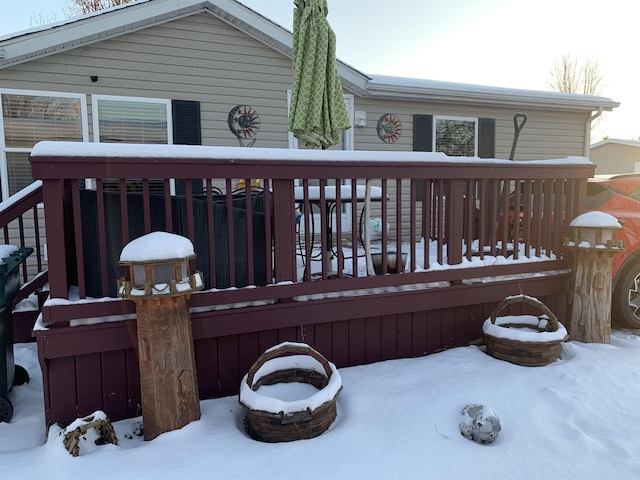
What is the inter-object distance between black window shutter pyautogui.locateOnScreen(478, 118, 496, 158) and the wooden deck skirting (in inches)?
164

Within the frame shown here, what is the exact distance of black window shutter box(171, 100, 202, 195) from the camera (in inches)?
214

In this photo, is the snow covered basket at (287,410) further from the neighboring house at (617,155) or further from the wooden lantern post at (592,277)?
the neighboring house at (617,155)

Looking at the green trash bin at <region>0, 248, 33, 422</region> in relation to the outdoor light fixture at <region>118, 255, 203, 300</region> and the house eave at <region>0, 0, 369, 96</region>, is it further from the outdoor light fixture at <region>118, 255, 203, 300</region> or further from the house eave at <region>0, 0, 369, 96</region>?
the house eave at <region>0, 0, 369, 96</region>

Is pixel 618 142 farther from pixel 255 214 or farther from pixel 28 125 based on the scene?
pixel 28 125

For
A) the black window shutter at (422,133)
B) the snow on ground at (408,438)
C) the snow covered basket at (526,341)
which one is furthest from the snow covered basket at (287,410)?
the black window shutter at (422,133)

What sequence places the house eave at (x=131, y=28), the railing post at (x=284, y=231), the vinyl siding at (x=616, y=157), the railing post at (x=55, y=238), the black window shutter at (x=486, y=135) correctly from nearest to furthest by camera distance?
the railing post at (x=55, y=238)
the railing post at (x=284, y=231)
the house eave at (x=131, y=28)
the black window shutter at (x=486, y=135)
the vinyl siding at (x=616, y=157)

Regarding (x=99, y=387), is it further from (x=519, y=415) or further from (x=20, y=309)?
(x=519, y=415)

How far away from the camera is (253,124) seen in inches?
229

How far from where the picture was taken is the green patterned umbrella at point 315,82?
10.5 ft

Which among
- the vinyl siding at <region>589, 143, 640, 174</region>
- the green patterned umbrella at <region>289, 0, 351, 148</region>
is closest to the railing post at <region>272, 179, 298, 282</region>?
the green patterned umbrella at <region>289, 0, 351, 148</region>

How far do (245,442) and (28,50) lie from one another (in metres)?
4.86

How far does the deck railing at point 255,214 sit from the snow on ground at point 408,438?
59 cm

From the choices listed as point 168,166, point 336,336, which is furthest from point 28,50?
point 336,336

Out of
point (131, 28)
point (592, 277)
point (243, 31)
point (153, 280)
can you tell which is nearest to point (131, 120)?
point (131, 28)
